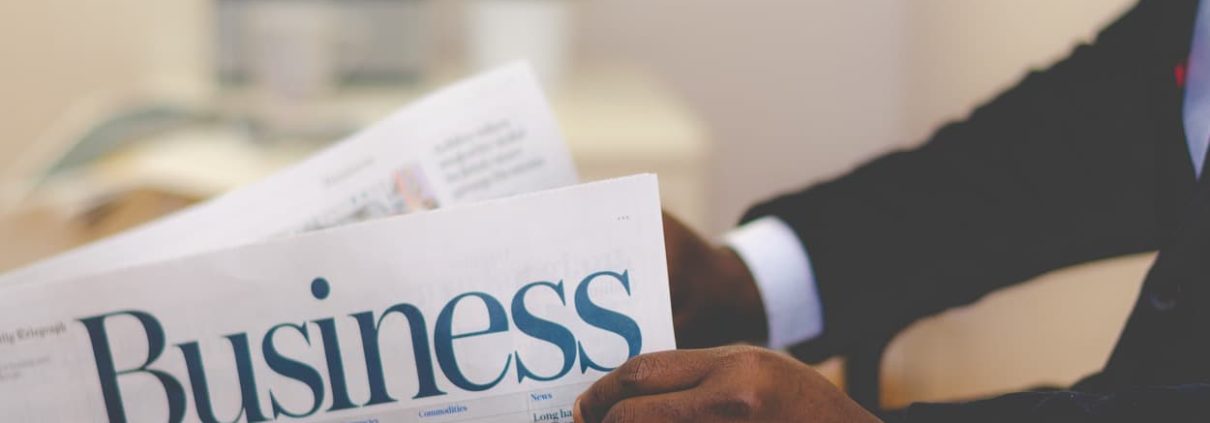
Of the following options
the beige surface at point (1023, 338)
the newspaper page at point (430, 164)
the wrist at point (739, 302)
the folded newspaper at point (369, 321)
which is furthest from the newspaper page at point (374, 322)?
the beige surface at point (1023, 338)

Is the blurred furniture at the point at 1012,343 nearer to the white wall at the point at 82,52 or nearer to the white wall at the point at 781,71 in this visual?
the white wall at the point at 781,71

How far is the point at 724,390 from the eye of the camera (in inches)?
14.2

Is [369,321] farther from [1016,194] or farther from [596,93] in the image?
[596,93]

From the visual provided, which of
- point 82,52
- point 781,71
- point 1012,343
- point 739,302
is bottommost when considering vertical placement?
point 1012,343

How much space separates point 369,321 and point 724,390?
141 mm

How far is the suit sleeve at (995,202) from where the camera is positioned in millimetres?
640

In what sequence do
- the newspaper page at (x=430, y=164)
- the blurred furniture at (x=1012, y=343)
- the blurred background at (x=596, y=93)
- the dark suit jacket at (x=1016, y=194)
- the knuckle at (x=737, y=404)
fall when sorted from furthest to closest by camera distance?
the blurred background at (x=596, y=93)
the blurred furniture at (x=1012, y=343)
the dark suit jacket at (x=1016, y=194)
the newspaper page at (x=430, y=164)
the knuckle at (x=737, y=404)

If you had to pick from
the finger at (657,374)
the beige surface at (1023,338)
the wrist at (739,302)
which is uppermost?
the finger at (657,374)

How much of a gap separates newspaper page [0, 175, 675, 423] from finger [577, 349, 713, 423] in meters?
0.03

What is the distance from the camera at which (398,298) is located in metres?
0.42

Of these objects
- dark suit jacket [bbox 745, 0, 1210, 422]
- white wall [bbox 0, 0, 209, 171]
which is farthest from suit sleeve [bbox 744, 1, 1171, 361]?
white wall [bbox 0, 0, 209, 171]

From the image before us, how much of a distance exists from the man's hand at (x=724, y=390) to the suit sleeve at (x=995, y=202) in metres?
0.30

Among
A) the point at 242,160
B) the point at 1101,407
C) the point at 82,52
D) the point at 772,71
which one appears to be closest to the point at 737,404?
the point at 1101,407

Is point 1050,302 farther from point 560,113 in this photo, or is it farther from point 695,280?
point 695,280
